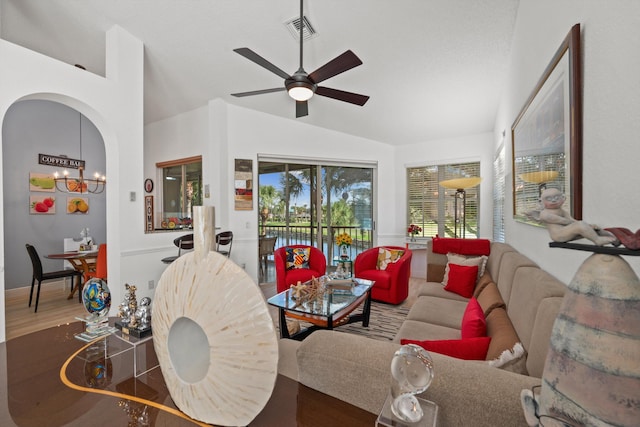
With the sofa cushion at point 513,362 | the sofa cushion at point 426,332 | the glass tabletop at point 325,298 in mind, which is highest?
the sofa cushion at point 513,362

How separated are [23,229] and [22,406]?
5383mm

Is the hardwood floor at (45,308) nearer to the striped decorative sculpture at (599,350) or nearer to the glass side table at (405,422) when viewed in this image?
the glass side table at (405,422)

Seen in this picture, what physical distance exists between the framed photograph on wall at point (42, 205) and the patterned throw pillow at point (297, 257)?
4040 millimetres

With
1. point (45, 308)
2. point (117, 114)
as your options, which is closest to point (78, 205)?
point (45, 308)

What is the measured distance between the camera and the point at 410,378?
0.58m

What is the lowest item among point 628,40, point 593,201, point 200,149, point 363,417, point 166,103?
point 363,417

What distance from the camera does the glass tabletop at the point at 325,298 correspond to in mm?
2412

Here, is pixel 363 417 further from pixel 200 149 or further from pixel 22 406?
pixel 200 149

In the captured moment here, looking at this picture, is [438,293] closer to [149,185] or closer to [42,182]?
[149,185]

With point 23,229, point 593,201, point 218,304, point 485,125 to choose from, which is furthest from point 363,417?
point 23,229

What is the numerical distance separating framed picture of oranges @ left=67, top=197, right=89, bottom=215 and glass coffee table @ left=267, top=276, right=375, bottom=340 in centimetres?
447

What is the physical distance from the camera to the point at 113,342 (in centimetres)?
101

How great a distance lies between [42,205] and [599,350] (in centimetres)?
637

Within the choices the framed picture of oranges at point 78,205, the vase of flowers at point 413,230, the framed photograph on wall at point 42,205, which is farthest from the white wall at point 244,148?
the framed photograph on wall at point 42,205
